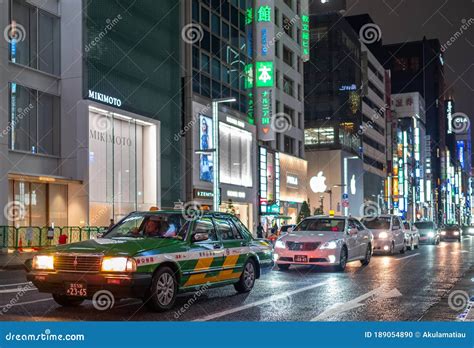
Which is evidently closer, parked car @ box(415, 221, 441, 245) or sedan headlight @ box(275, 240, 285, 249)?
sedan headlight @ box(275, 240, 285, 249)

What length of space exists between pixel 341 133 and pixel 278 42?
24558 mm

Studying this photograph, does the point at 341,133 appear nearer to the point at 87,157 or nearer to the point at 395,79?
the point at 87,157

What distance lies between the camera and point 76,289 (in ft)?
32.0

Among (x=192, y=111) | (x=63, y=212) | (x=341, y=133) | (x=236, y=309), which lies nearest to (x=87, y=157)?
(x=63, y=212)

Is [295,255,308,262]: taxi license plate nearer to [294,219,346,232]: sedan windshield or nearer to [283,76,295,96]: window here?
[294,219,346,232]: sedan windshield

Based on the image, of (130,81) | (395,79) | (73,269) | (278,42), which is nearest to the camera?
(73,269)

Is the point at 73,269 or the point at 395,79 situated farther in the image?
the point at 395,79

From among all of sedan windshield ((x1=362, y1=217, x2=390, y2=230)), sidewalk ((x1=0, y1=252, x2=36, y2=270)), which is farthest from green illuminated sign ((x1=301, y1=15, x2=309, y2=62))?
sidewalk ((x1=0, y1=252, x2=36, y2=270))

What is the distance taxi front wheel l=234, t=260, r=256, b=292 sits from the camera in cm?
1288

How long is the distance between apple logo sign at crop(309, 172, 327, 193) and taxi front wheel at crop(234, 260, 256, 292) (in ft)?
229

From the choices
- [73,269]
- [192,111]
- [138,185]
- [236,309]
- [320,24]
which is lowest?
[236,309]

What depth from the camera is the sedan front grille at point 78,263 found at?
9.71 metres

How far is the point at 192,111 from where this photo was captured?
143 ft

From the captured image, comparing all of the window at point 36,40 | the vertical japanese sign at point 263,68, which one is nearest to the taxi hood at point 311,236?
the window at point 36,40
